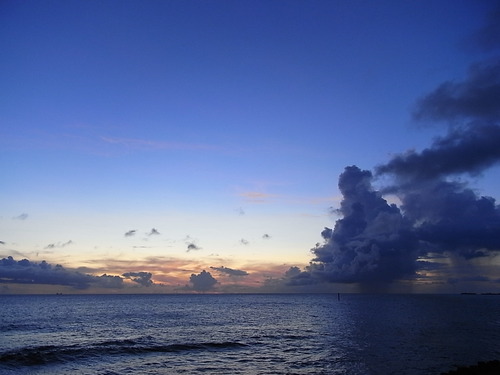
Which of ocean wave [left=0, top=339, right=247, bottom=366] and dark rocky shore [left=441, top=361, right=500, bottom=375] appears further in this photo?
ocean wave [left=0, top=339, right=247, bottom=366]

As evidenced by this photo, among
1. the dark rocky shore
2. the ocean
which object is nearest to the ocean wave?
the ocean

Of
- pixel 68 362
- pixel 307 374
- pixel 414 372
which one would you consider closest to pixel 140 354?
pixel 68 362

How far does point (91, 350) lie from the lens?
171 ft

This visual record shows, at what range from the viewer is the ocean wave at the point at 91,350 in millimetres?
45844

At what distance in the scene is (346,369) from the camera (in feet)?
130

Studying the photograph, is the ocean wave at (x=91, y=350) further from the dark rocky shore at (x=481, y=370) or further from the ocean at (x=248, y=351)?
the dark rocky shore at (x=481, y=370)

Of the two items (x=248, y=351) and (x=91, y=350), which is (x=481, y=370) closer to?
(x=248, y=351)

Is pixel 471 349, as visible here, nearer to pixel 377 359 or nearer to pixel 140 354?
pixel 377 359

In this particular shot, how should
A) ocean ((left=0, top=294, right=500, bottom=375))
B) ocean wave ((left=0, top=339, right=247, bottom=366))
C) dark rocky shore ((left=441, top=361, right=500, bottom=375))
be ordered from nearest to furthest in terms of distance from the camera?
dark rocky shore ((left=441, top=361, right=500, bottom=375)), ocean ((left=0, top=294, right=500, bottom=375)), ocean wave ((left=0, top=339, right=247, bottom=366))

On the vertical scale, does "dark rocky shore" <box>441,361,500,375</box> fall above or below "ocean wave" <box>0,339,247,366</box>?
above

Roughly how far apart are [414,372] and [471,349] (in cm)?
1887

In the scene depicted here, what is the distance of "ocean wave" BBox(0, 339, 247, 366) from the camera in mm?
45844

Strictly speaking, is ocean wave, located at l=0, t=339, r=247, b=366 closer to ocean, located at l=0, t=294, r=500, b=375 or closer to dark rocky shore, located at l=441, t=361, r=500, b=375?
ocean, located at l=0, t=294, r=500, b=375

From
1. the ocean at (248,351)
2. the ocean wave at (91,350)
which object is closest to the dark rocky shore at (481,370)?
the ocean at (248,351)
